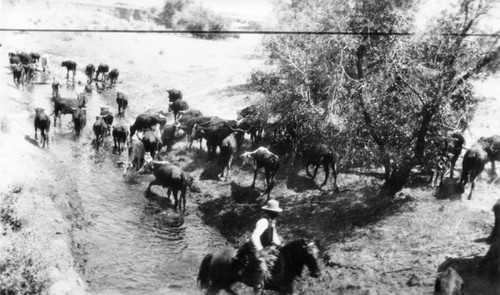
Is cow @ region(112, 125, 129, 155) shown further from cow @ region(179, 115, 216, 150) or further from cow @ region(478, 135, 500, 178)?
cow @ region(478, 135, 500, 178)

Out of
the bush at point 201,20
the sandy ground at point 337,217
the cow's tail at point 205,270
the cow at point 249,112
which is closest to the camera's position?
the cow's tail at point 205,270

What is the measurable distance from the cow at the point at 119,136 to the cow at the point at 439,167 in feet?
43.3

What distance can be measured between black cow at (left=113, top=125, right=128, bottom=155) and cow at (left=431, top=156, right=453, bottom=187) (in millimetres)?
13207

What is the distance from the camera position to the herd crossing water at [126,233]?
11.3m

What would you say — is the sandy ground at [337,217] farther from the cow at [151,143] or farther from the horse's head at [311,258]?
the horse's head at [311,258]

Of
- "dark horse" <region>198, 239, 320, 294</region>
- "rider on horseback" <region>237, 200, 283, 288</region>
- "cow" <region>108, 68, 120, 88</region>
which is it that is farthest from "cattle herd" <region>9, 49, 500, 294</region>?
"rider on horseback" <region>237, 200, 283, 288</region>

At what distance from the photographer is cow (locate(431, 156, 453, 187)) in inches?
601

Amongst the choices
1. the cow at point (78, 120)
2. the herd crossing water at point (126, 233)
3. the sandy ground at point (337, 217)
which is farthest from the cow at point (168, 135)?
the cow at point (78, 120)

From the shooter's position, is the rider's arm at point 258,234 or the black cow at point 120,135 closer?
the rider's arm at point 258,234

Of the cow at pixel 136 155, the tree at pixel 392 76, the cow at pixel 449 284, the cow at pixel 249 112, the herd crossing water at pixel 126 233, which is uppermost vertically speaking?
the tree at pixel 392 76

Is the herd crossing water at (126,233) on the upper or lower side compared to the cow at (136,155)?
lower

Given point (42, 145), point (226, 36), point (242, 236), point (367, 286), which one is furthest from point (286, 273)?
point (226, 36)

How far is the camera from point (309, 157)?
17328 millimetres

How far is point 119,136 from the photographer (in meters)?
20.4
